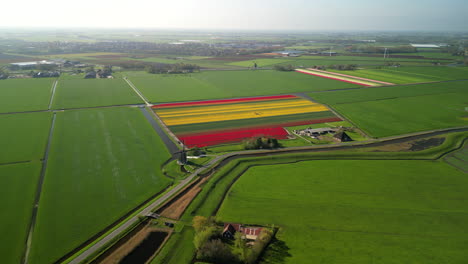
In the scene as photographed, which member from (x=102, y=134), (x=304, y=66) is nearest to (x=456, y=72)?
(x=304, y=66)

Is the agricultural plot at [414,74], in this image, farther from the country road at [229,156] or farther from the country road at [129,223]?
the country road at [129,223]

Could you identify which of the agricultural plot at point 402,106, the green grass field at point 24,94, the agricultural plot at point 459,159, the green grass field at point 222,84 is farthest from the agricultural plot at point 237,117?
the green grass field at point 24,94

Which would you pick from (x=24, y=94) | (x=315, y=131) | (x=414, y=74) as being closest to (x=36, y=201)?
(x=315, y=131)

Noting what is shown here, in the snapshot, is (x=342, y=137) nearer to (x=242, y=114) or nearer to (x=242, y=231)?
(x=242, y=114)

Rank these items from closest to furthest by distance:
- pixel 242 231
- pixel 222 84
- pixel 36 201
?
pixel 242 231, pixel 36 201, pixel 222 84

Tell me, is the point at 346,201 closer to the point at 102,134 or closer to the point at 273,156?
the point at 273,156

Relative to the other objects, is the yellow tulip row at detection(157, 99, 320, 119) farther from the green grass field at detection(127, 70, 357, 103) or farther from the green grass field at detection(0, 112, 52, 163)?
the green grass field at detection(0, 112, 52, 163)

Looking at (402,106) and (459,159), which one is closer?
(459,159)
